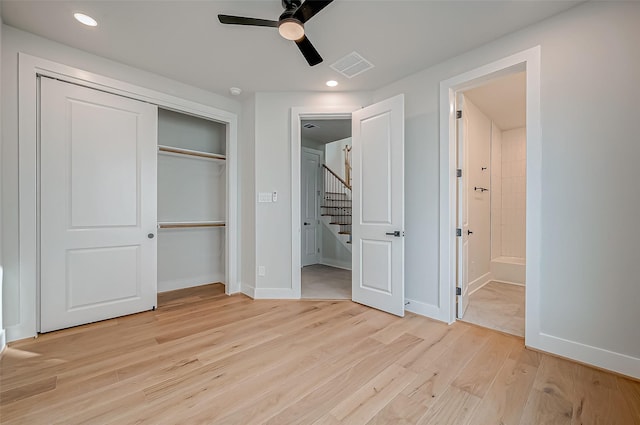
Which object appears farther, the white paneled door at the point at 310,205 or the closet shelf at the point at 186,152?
the white paneled door at the point at 310,205

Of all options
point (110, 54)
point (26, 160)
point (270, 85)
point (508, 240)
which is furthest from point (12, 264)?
point (508, 240)

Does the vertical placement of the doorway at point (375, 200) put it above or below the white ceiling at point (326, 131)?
below

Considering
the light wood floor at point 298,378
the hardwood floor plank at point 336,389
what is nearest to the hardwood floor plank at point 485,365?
the light wood floor at point 298,378

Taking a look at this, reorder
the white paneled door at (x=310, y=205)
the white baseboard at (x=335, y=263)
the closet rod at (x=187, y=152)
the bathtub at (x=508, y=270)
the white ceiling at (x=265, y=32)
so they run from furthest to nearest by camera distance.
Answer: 1. the white paneled door at (x=310, y=205)
2. the white baseboard at (x=335, y=263)
3. the bathtub at (x=508, y=270)
4. the closet rod at (x=187, y=152)
5. the white ceiling at (x=265, y=32)

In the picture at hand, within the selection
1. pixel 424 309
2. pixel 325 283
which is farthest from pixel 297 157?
pixel 424 309

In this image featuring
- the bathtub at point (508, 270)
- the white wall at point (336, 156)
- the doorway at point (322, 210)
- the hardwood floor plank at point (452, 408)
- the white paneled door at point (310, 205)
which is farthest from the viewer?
the white wall at point (336, 156)

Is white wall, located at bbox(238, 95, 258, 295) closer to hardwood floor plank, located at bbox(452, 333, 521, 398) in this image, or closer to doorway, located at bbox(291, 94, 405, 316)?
doorway, located at bbox(291, 94, 405, 316)

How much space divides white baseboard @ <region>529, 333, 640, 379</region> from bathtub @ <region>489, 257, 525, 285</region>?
235cm

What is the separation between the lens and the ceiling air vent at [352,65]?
2717 millimetres

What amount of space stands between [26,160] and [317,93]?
298 cm

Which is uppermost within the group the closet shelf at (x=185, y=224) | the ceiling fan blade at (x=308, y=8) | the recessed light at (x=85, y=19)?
the recessed light at (x=85, y=19)

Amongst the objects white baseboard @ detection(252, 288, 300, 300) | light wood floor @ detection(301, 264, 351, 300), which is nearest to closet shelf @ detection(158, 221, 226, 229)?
white baseboard @ detection(252, 288, 300, 300)

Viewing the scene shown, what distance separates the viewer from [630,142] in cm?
187

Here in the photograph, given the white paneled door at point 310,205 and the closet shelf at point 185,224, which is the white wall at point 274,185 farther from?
the white paneled door at point 310,205
